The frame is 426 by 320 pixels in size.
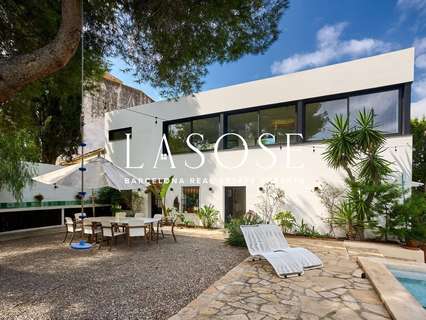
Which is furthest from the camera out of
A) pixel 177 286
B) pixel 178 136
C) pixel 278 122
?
pixel 178 136

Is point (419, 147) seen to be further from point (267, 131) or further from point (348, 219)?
point (348, 219)

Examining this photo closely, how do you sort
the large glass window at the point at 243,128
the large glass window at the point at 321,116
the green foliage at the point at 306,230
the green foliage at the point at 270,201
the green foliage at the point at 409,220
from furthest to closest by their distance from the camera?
the large glass window at the point at 243,128, the green foliage at the point at 270,201, the large glass window at the point at 321,116, the green foliage at the point at 306,230, the green foliage at the point at 409,220

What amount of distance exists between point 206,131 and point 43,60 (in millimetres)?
10058

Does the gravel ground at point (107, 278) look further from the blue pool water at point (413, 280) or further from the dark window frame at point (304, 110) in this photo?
the dark window frame at point (304, 110)

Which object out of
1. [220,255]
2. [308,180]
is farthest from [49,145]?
[308,180]

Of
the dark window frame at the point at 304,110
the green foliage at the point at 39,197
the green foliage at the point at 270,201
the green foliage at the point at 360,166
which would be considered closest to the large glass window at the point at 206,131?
the dark window frame at the point at 304,110

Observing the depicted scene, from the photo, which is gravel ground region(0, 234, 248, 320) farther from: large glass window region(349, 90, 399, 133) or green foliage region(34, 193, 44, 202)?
large glass window region(349, 90, 399, 133)

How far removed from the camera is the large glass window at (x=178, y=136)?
46.5 ft

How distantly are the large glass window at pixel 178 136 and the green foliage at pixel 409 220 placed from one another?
9.33m

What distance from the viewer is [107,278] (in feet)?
18.9

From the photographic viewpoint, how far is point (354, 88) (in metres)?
10.1

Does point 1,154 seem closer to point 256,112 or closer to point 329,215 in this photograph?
point 256,112

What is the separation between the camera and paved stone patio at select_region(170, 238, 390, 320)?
13.3ft

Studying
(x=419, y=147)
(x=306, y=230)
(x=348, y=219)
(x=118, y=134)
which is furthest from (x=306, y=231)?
(x=419, y=147)
